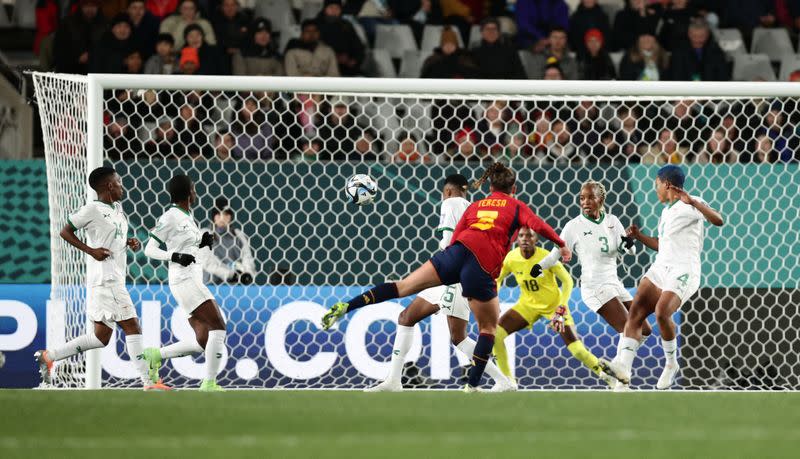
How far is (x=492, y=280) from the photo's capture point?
8.27m

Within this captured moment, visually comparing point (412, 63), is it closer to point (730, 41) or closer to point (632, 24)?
point (632, 24)

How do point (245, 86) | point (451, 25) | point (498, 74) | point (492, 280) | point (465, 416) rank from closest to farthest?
point (465, 416), point (492, 280), point (245, 86), point (498, 74), point (451, 25)

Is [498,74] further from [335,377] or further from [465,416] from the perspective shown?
[465,416]

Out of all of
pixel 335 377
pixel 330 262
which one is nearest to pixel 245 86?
pixel 330 262

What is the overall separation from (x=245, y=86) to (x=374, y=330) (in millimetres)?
2167

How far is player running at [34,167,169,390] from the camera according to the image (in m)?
8.99

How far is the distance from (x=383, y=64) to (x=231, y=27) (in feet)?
5.68

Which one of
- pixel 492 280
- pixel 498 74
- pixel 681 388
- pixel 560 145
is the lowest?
pixel 681 388

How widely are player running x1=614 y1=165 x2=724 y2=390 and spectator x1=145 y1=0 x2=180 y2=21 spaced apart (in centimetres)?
765

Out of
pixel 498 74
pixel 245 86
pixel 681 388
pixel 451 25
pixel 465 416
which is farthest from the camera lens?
pixel 451 25

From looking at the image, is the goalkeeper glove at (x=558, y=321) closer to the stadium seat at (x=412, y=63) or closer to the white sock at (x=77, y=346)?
the white sock at (x=77, y=346)

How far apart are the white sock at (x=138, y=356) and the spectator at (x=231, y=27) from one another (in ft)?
17.7

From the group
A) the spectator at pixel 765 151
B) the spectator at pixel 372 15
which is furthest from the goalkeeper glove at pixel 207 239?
the spectator at pixel 372 15

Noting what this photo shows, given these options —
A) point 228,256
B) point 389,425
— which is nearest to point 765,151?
point 228,256
